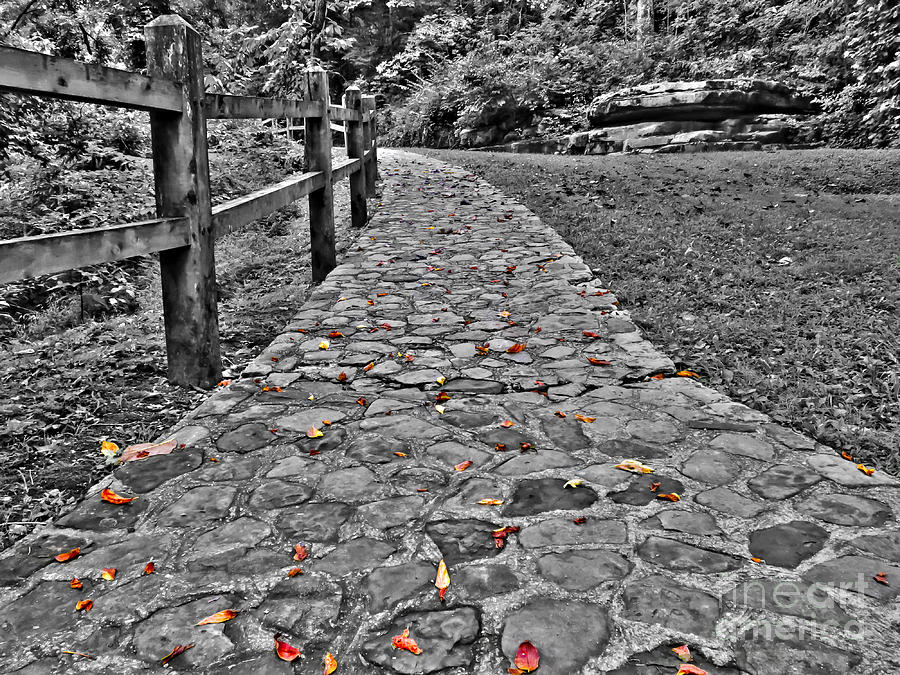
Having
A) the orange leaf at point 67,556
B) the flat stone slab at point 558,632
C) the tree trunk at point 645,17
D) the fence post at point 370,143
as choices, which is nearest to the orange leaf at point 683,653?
the flat stone slab at point 558,632

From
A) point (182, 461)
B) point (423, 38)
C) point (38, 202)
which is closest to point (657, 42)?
point (423, 38)

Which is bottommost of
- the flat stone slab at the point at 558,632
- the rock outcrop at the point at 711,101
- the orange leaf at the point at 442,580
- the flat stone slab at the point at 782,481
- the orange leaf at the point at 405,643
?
the orange leaf at the point at 405,643

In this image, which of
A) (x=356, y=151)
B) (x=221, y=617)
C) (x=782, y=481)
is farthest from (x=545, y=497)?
(x=356, y=151)

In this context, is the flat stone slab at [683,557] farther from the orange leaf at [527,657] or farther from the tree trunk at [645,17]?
the tree trunk at [645,17]

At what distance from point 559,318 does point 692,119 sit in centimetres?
1146

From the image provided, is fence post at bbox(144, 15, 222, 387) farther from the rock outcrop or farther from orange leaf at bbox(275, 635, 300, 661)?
the rock outcrop

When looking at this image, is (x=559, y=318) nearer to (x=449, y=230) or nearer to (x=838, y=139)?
(x=449, y=230)

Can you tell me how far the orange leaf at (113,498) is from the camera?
2449mm

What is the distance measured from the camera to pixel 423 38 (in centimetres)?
2547

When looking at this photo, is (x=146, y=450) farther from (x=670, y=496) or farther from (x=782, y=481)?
(x=782, y=481)

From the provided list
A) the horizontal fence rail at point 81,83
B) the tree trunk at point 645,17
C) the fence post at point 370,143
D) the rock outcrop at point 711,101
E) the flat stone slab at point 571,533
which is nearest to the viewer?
the flat stone slab at point 571,533

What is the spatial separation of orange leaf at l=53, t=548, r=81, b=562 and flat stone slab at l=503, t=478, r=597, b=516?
4.61 ft

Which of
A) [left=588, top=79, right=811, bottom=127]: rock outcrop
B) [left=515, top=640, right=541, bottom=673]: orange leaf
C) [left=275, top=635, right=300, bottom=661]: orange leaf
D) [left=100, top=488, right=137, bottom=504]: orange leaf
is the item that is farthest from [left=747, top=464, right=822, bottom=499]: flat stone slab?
[left=588, top=79, right=811, bottom=127]: rock outcrop

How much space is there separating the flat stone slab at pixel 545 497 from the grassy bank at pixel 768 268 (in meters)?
1.29
